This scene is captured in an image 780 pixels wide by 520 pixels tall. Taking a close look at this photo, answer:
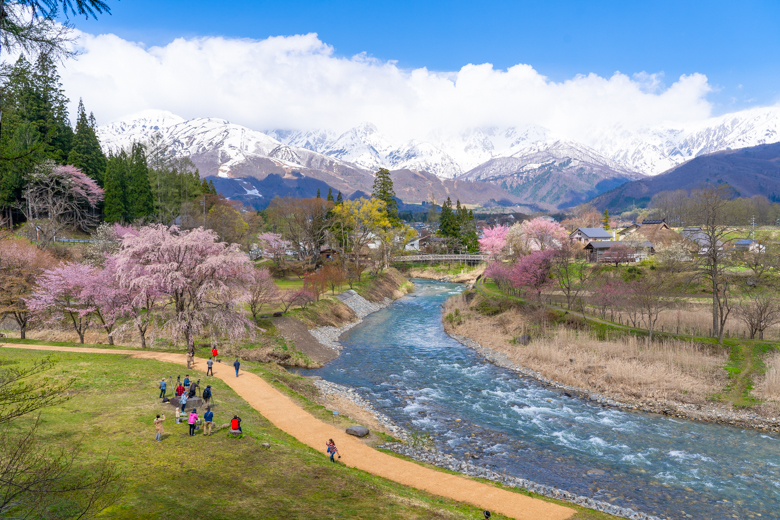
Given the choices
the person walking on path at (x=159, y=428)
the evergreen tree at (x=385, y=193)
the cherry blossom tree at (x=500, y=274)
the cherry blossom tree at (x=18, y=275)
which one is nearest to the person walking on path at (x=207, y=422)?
the person walking on path at (x=159, y=428)

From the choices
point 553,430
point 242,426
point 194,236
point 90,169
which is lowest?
point 553,430

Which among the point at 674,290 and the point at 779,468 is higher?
the point at 674,290

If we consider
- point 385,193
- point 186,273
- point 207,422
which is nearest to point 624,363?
point 207,422

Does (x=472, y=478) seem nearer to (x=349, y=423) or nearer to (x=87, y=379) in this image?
(x=349, y=423)

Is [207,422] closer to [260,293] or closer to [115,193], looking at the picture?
[260,293]

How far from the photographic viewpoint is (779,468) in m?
20.7

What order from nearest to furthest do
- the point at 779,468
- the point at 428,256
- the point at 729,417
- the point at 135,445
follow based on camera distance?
1. the point at 135,445
2. the point at 779,468
3. the point at 729,417
4. the point at 428,256

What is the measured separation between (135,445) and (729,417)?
1281 inches

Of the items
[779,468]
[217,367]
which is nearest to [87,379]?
[217,367]

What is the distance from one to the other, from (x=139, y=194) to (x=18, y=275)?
112 feet

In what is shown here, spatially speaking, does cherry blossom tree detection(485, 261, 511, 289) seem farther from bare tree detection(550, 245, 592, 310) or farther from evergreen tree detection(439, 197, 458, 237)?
evergreen tree detection(439, 197, 458, 237)

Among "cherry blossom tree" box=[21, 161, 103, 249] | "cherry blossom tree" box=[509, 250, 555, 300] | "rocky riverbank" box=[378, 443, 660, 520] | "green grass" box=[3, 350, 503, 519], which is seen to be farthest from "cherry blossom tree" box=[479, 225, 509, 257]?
"green grass" box=[3, 350, 503, 519]

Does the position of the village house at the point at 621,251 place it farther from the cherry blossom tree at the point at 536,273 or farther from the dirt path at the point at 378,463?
the dirt path at the point at 378,463

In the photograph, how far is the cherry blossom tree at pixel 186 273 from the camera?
32375mm
